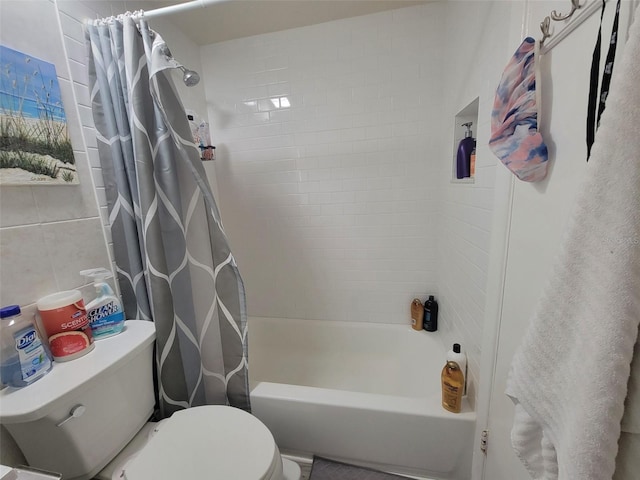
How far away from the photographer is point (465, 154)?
1221 mm

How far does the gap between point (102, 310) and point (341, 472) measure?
123 centimetres

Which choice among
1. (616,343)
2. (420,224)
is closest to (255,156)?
(420,224)

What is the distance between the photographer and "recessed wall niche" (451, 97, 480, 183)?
1.17 m

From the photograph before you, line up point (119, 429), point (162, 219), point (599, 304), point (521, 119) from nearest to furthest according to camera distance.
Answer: point (599, 304) → point (521, 119) → point (119, 429) → point (162, 219)

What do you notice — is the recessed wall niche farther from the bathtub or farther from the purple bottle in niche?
the bathtub

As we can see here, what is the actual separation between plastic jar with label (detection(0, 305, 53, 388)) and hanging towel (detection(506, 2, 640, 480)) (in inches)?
47.0

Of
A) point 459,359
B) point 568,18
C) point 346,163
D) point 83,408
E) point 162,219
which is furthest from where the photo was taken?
point 346,163

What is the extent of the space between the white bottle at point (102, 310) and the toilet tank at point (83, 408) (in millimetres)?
31

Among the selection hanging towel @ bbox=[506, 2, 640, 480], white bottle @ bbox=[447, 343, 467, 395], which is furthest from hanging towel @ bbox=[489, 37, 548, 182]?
white bottle @ bbox=[447, 343, 467, 395]

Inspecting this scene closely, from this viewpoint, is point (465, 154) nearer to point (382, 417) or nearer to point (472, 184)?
point (472, 184)

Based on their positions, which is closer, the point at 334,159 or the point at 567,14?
the point at 567,14

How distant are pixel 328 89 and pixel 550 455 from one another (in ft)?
5.89

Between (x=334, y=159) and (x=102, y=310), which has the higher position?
(x=334, y=159)

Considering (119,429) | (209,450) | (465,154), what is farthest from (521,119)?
(119,429)
